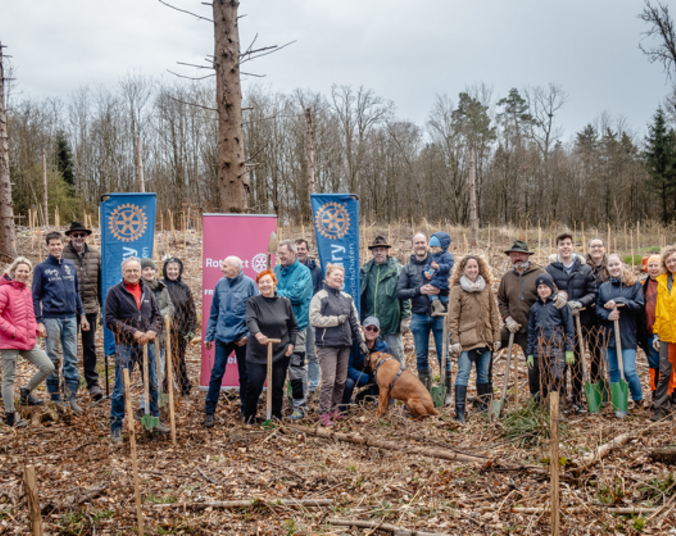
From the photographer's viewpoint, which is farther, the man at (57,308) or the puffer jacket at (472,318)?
the man at (57,308)

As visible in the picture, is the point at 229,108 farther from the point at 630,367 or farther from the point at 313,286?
the point at 630,367

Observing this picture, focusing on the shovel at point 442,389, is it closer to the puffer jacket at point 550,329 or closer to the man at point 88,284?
the puffer jacket at point 550,329

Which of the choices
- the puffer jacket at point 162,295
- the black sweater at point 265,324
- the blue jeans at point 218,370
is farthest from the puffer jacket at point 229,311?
the puffer jacket at point 162,295

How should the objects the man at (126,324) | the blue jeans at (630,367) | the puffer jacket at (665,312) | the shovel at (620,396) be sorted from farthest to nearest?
the blue jeans at (630,367), the shovel at (620,396), the puffer jacket at (665,312), the man at (126,324)

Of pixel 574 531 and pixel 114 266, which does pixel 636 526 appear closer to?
pixel 574 531

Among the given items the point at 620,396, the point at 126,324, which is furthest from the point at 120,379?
the point at 620,396

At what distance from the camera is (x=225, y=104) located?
20.9 ft

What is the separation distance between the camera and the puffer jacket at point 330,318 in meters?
5.23

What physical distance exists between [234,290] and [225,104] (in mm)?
2519

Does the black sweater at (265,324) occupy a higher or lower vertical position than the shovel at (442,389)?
higher

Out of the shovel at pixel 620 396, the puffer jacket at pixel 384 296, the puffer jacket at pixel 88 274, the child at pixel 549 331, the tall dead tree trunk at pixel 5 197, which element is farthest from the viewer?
the tall dead tree trunk at pixel 5 197

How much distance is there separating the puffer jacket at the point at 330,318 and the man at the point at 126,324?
164 cm

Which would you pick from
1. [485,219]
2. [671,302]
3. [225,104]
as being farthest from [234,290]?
[485,219]

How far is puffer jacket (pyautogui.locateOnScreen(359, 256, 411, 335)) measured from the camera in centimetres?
614
